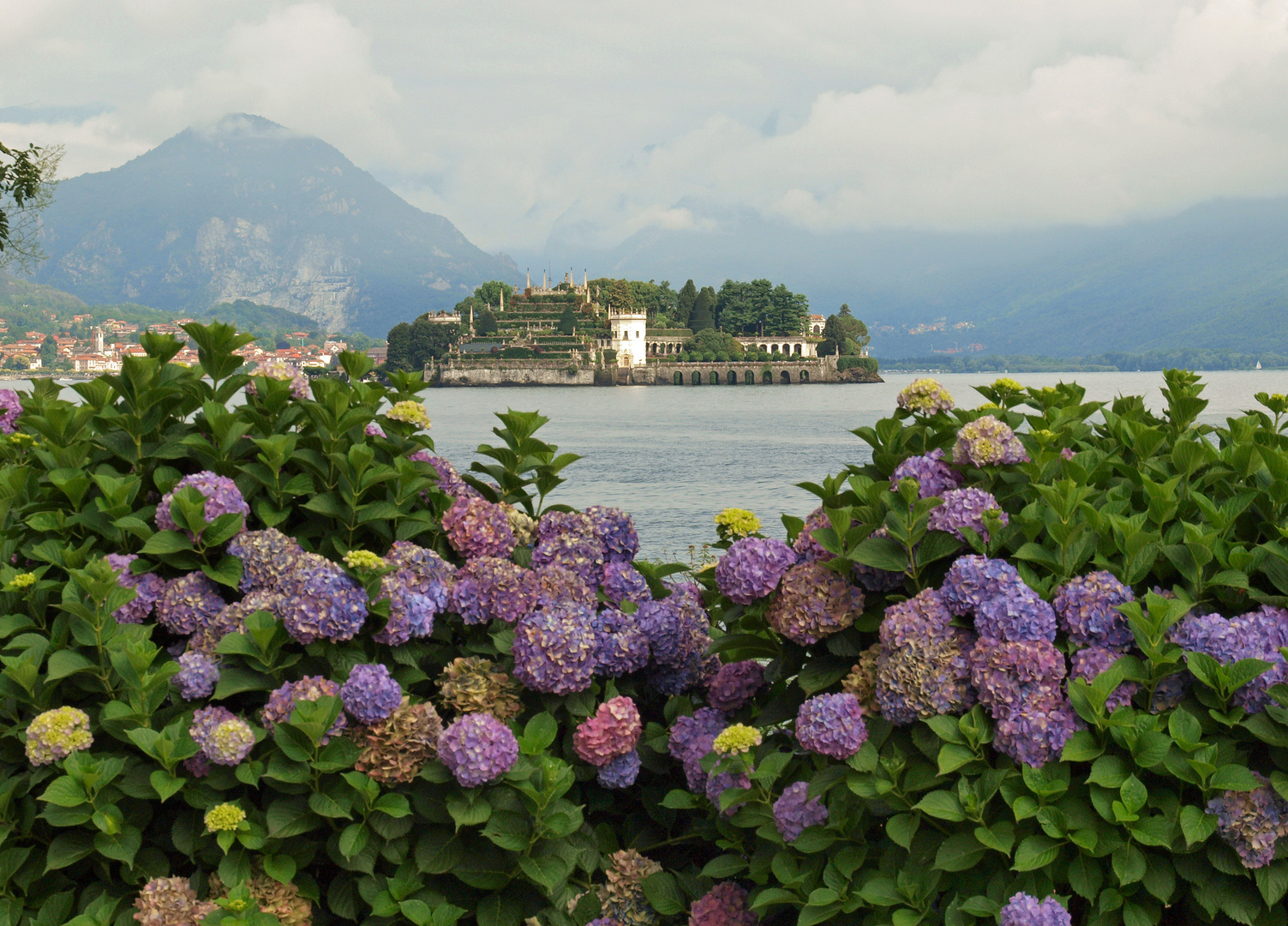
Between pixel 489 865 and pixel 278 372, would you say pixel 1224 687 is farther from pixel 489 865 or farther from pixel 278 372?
pixel 278 372

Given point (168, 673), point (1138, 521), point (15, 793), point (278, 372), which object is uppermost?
point (278, 372)

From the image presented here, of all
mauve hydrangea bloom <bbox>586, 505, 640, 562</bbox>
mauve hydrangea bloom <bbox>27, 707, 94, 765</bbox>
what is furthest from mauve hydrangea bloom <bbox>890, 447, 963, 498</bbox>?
mauve hydrangea bloom <bbox>27, 707, 94, 765</bbox>

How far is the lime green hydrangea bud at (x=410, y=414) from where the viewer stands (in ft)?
11.5

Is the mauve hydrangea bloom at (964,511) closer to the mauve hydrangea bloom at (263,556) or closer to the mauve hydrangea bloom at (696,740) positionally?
the mauve hydrangea bloom at (696,740)

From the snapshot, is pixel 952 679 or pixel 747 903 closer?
pixel 952 679

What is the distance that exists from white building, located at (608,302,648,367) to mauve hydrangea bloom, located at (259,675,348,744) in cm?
13833

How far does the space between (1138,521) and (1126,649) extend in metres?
0.34

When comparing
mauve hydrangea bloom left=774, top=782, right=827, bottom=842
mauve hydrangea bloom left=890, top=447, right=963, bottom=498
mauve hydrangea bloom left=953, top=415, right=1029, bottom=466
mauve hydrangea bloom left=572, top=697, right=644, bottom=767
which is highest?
mauve hydrangea bloom left=953, top=415, right=1029, bottom=466

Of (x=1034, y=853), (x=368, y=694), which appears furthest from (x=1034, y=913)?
(x=368, y=694)

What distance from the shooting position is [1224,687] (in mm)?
2361

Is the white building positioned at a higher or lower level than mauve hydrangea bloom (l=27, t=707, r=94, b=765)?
higher

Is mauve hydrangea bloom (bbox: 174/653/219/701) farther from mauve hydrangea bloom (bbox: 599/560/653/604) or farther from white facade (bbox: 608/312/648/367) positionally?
white facade (bbox: 608/312/648/367)

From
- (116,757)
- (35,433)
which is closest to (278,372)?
(35,433)

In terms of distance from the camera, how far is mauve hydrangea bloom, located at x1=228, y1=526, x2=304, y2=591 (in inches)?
118
